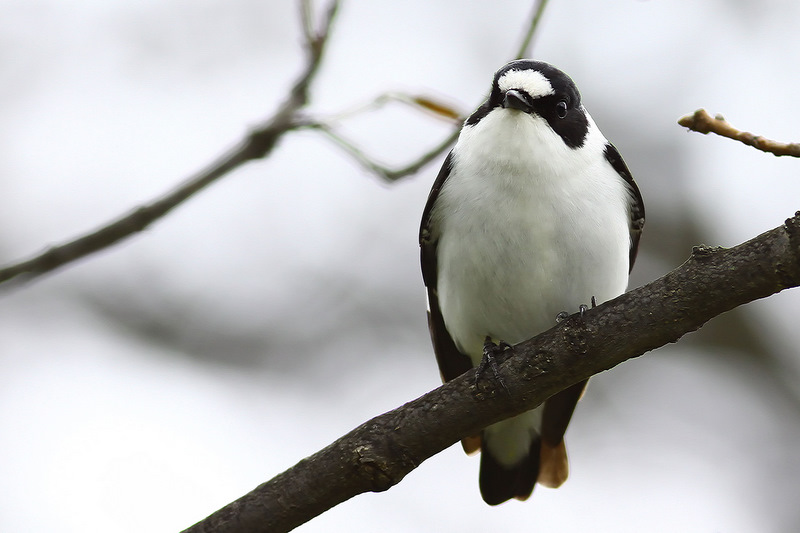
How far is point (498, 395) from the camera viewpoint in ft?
11.7

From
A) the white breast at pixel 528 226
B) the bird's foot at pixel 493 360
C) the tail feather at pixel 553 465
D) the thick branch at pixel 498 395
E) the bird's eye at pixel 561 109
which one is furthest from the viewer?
the tail feather at pixel 553 465

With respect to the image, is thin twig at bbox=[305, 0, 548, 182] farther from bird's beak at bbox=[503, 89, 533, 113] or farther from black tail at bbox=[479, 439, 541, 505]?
black tail at bbox=[479, 439, 541, 505]

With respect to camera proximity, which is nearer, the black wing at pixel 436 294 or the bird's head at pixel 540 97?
the bird's head at pixel 540 97

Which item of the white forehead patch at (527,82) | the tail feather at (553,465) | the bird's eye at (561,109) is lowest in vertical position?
the tail feather at (553,465)

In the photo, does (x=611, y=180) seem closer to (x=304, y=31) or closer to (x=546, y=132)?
(x=546, y=132)

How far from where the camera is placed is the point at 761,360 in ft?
28.3

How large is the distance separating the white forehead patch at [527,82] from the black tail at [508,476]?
6.41ft

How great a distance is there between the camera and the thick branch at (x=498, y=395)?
311 cm

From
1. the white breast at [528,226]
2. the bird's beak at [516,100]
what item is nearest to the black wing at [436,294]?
the white breast at [528,226]

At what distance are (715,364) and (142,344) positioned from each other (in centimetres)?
503

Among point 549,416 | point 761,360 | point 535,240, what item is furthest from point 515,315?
point 761,360

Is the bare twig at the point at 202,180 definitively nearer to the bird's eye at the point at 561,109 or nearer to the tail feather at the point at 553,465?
the bird's eye at the point at 561,109

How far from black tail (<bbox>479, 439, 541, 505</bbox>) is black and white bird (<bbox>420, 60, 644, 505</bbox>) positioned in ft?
3.12

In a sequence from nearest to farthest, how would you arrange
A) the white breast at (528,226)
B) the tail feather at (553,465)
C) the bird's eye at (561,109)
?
1. the white breast at (528,226)
2. the bird's eye at (561,109)
3. the tail feather at (553,465)
